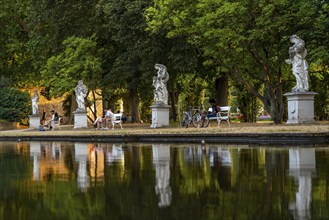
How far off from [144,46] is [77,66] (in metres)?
6.51

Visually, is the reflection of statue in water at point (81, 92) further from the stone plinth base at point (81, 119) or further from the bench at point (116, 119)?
the bench at point (116, 119)

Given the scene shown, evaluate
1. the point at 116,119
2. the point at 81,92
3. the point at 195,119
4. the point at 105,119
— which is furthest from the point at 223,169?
the point at 81,92

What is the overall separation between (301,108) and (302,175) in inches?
672

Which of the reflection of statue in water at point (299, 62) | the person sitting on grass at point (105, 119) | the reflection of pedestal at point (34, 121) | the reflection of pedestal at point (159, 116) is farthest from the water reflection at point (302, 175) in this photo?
the reflection of pedestal at point (34, 121)

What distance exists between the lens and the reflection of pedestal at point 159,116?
115 ft

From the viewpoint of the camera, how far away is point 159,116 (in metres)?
35.1

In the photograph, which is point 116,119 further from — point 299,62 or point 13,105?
point 13,105

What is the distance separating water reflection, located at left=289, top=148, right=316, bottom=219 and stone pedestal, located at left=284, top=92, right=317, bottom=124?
10.5 metres

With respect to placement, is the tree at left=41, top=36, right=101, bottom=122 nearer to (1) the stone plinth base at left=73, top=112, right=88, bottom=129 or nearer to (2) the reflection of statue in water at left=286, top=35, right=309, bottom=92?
(1) the stone plinth base at left=73, top=112, right=88, bottom=129

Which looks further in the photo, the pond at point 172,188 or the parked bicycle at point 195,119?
the parked bicycle at point 195,119

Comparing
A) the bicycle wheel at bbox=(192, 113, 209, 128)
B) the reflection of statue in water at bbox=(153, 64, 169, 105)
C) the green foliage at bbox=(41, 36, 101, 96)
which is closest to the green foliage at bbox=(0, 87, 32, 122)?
the green foliage at bbox=(41, 36, 101, 96)

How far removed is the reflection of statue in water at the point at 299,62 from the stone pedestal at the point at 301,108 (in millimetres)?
487

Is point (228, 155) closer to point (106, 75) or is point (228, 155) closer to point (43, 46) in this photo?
point (106, 75)

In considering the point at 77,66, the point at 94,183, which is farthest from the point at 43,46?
the point at 94,183
